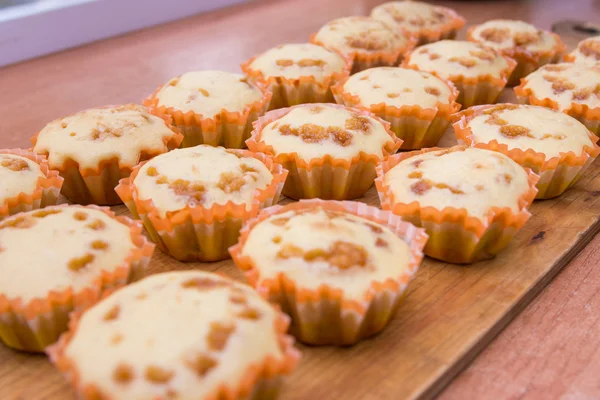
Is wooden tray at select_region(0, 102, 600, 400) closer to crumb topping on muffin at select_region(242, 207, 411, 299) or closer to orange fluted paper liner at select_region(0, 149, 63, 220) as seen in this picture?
crumb topping on muffin at select_region(242, 207, 411, 299)

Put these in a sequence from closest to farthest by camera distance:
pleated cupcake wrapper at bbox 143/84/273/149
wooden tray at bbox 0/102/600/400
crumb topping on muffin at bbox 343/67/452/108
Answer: wooden tray at bbox 0/102/600/400 → pleated cupcake wrapper at bbox 143/84/273/149 → crumb topping on muffin at bbox 343/67/452/108

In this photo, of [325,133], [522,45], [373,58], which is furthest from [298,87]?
[522,45]

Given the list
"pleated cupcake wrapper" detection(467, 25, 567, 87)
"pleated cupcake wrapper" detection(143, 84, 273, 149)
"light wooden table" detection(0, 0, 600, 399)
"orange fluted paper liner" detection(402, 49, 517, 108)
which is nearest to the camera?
"light wooden table" detection(0, 0, 600, 399)

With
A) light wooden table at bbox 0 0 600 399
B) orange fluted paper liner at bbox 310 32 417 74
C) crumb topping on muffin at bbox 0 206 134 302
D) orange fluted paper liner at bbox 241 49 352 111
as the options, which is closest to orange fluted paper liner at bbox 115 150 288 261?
crumb topping on muffin at bbox 0 206 134 302

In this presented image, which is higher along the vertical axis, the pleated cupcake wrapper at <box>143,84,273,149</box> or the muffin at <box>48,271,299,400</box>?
the muffin at <box>48,271,299,400</box>

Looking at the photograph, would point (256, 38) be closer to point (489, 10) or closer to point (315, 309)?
point (489, 10)

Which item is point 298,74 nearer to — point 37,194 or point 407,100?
point 407,100

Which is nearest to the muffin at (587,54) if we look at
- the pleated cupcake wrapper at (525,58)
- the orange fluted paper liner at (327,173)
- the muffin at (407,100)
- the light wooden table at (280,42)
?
the pleated cupcake wrapper at (525,58)
